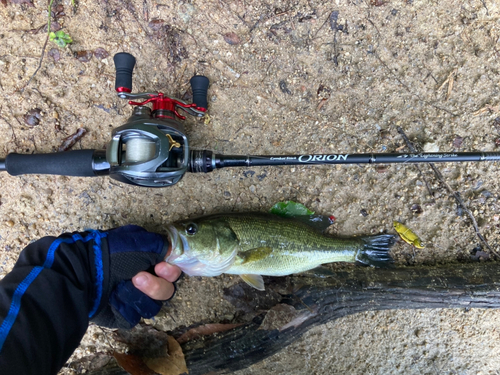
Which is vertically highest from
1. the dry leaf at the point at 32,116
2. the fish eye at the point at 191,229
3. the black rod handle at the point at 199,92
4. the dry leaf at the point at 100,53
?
the dry leaf at the point at 100,53

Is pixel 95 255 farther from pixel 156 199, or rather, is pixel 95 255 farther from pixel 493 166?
pixel 493 166

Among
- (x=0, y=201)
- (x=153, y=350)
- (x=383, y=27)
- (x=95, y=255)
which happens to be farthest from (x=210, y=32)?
(x=153, y=350)

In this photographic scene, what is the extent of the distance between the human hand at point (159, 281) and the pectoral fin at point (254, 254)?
586mm

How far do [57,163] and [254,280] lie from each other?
5.67 ft

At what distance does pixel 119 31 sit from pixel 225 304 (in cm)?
→ 252

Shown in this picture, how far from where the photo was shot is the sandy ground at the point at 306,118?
8.53ft

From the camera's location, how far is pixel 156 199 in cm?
275

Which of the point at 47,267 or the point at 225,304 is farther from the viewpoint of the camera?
the point at 225,304

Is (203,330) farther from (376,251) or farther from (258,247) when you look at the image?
(376,251)

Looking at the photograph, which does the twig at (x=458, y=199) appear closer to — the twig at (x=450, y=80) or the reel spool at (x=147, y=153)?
the twig at (x=450, y=80)

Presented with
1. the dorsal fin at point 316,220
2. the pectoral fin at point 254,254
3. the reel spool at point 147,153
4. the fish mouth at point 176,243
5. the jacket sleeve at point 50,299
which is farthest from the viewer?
the dorsal fin at point 316,220

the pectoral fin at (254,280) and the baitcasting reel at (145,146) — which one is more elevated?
the baitcasting reel at (145,146)

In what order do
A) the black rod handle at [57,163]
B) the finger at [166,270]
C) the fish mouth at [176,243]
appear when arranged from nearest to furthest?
the black rod handle at [57,163]
the fish mouth at [176,243]
the finger at [166,270]

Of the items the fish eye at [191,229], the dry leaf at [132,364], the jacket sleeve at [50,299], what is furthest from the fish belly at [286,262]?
the dry leaf at [132,364]
